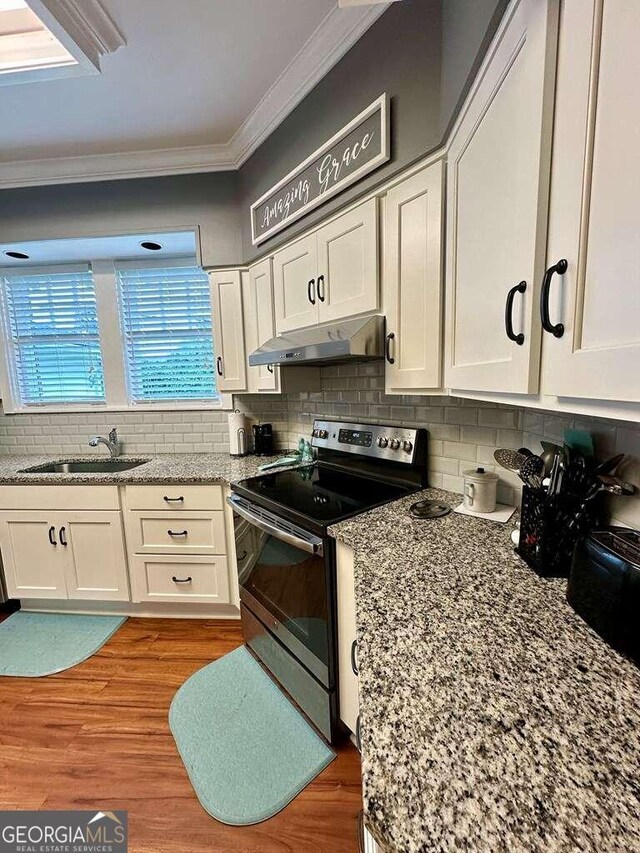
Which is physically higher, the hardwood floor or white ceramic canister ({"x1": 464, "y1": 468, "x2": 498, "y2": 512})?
white ceramic canister ({"x1": 464, "y1": 468, "x2": 498, "y2": 512})

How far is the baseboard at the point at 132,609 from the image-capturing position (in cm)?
223

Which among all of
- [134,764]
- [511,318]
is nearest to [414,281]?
[511,318]

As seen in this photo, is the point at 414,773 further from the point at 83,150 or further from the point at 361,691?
the point at 83,150

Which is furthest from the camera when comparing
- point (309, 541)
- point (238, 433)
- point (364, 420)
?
point (238, 433)

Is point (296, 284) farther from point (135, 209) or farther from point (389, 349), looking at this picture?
point (135, 209)

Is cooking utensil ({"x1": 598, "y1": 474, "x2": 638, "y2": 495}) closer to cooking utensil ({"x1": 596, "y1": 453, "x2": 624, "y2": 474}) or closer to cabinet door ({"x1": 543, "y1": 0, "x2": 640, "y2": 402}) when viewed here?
cooking utensil ({"x1": 596, "y1": 453, "x2": 624, "y2": 474})

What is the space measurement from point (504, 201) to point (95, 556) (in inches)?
103

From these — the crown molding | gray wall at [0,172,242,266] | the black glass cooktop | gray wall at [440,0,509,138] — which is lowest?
the black glass cooktop

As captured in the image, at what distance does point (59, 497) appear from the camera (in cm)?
214

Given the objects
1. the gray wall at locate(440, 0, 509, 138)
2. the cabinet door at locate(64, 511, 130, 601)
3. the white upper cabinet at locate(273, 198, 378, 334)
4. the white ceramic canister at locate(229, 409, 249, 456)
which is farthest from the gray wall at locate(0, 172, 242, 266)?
the cabinet door at locate(64, 511, 130, 601)

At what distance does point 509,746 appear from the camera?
466 mm

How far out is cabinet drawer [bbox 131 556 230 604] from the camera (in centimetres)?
209

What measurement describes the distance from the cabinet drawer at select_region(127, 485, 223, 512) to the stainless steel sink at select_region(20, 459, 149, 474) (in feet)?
1.54

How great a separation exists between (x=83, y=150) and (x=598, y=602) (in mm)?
3121
